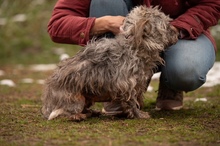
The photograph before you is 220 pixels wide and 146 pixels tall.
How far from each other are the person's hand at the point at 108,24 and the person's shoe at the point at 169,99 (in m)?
1.05

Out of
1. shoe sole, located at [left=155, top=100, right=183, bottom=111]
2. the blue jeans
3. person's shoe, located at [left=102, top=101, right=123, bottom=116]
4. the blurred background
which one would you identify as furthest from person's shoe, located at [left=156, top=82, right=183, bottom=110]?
the blurred background

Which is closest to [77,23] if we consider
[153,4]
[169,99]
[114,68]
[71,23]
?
[71,23]

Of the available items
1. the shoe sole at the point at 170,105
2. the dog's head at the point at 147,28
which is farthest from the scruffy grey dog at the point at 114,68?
the shoe sole at the point at 170,105

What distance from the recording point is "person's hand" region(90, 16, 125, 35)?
4281 millimetres

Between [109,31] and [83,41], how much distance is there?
0.88 ft

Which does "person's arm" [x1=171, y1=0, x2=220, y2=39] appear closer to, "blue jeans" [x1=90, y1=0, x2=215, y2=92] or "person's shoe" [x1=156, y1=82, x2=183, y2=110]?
"blue jeans" [x1=90, y1=0, x2=215, y2=92]

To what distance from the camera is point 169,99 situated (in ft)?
16.3

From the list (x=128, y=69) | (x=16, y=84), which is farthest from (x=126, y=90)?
(x=16, y=84)

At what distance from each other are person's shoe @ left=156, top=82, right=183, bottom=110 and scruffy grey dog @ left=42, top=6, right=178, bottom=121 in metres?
0.84

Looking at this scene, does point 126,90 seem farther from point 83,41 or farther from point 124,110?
point 83,41

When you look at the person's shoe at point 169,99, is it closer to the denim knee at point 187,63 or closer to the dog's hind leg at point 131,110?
the denim knee at point 187,63

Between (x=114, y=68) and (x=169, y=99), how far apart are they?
1195mm

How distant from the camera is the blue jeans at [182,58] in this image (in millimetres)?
4379

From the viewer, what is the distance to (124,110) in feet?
13.8
